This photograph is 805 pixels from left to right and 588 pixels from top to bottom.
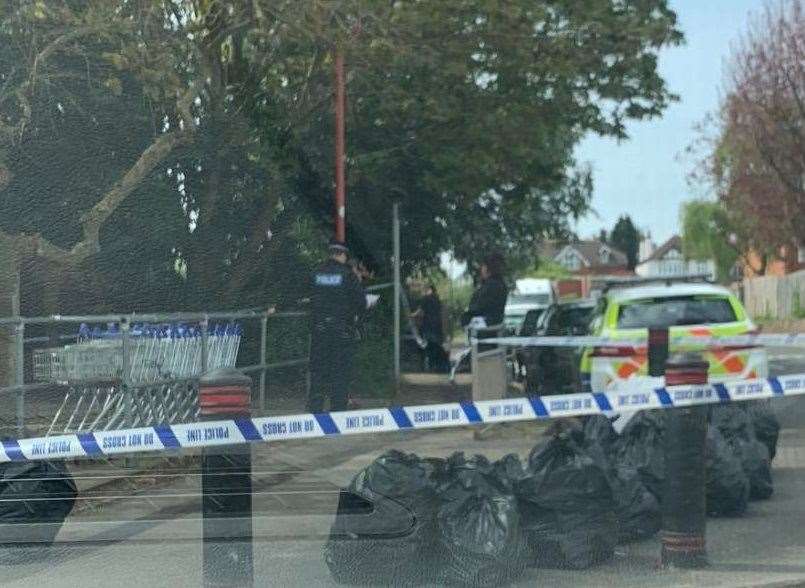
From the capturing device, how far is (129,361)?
6.54 metres

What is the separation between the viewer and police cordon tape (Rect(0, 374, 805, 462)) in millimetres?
5309

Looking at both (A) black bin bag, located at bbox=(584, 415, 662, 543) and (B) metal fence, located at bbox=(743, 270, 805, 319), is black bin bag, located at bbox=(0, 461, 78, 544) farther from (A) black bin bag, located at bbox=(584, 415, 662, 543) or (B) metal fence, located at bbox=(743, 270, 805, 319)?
(B) metal fence, located at bbox=(743, 270, 805, 319)

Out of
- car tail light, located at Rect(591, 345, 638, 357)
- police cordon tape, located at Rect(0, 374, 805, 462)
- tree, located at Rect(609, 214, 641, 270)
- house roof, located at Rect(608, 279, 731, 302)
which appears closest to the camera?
police cordon tape, located at Rect(0, 374, 805, 462)

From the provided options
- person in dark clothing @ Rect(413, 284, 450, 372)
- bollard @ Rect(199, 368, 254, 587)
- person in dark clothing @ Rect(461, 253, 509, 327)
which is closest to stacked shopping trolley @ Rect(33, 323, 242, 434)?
bollard @ Rect(199, 368, 254, 587)

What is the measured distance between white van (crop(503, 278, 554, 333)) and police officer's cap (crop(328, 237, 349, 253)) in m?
1.05

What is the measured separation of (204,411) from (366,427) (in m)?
0.82

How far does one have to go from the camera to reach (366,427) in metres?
5.60

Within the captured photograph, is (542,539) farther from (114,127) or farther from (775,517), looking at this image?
(114,127)

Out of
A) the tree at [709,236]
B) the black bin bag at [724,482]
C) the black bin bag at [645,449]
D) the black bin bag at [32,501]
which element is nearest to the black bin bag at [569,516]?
the black bin bag at [645,449]

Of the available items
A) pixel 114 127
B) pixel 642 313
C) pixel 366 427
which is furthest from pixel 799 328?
pixel 114 127

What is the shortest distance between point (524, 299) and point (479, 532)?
1.89 metres

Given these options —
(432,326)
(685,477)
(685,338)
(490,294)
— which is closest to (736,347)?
(685,338)

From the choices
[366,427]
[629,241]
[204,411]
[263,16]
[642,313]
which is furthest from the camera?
[642,313]

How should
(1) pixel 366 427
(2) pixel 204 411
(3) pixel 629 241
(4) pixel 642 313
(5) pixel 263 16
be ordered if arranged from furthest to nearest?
(4) pixel 642 313 → (3) pixel 629 241 → (5) pixel 263 16 → (1) pixel 366 427 → (2) pixel 204 411
